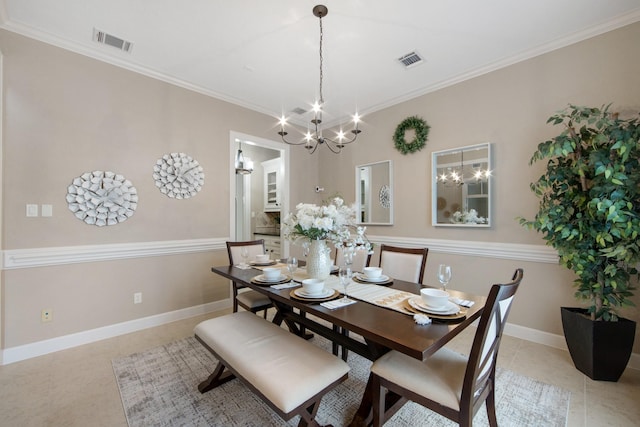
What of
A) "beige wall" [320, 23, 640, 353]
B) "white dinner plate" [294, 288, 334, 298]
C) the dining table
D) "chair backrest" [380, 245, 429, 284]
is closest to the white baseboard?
the dining table

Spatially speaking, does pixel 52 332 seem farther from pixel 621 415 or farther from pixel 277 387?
pixel 621 415

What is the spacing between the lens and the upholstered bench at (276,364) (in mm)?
1245

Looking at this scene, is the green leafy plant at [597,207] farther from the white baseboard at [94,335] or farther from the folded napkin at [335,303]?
the white baseboard at [94,335]

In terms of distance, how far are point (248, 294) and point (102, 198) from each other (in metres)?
1.78

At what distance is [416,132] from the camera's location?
139 inches

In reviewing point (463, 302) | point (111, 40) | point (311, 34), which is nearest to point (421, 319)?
point (463, 302)

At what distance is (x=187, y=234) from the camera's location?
338 centimetres

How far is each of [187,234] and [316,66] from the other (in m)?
2.53

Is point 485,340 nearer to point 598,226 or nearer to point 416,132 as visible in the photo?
point 598,226

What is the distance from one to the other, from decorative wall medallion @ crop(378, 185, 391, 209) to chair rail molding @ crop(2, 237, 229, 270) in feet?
7.91

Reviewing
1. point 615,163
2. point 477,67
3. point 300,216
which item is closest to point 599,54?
point 477,67

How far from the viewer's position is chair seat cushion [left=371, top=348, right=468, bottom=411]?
1.23 m

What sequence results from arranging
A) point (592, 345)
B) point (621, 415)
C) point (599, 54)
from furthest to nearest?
point (599, 54), point (592, 345), point (621, 415)

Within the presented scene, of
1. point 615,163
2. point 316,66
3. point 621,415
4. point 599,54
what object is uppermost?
point 316,66
